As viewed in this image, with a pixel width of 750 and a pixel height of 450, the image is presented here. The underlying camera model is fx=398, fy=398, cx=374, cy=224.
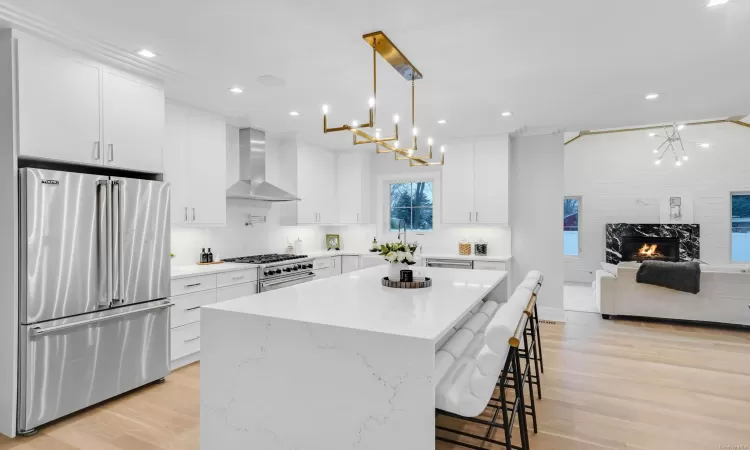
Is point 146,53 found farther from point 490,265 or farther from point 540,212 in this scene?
point 540,212

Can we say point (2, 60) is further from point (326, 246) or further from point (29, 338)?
point (326, 246)

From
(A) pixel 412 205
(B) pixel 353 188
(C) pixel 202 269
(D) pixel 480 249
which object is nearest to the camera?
(C) pixel 202 269

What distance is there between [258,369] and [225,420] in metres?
0.38

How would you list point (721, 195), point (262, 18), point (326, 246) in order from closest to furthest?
1. point (262, 18)
2. point (326, 246)
3. point (721, 195)

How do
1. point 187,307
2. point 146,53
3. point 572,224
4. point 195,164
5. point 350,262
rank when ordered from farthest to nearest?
point 572,224 → point 350,262 → point 195,164 → point 187,307 → point 146,53

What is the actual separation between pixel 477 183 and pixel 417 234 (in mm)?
1359

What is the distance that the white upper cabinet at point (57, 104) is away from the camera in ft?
8.16

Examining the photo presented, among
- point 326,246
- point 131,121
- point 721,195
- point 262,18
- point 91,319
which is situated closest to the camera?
point 262,18

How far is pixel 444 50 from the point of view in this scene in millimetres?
2816

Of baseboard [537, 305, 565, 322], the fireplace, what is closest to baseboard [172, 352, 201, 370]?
baseboard [537, 305, 565, 322]

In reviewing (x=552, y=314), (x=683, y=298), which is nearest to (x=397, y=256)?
(x=552, y=314)

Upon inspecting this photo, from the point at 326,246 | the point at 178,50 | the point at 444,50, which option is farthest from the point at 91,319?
the point at 326,246

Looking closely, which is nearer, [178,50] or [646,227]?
[178,50]

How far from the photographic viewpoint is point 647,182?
28.1 ft
